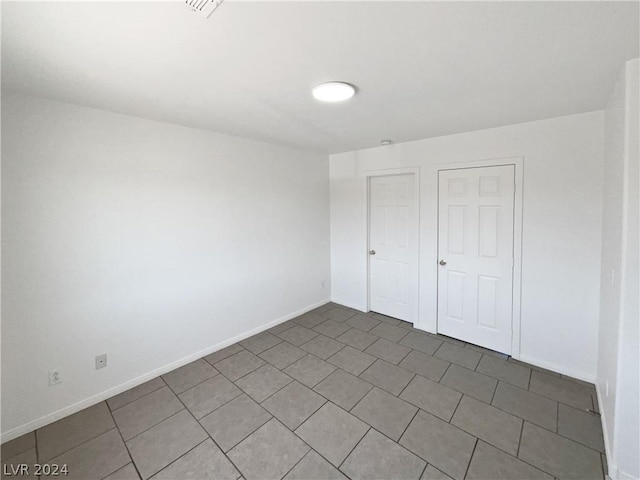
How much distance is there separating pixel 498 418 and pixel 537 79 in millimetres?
2358

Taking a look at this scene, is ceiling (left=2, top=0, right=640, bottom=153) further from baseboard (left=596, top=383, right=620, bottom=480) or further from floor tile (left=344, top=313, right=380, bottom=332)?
floor tile (left=344, top=313, right=380, bottom=332)

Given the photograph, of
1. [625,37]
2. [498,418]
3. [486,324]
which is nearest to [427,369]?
[498,418]

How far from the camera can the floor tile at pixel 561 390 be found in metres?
2.30

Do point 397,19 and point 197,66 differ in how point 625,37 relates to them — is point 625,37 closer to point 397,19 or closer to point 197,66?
point 397,19

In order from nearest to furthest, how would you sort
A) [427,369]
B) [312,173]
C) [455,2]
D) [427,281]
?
[455,2]
[427,369]
[427,281]
[312,173]

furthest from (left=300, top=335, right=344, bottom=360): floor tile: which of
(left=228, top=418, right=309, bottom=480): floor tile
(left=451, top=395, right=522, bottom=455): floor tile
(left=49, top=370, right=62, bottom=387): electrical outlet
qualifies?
(left=49, top=370, right=62, bottom=387): electrical outlet

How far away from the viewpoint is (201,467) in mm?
1765

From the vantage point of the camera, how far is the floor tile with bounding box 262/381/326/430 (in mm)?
2160

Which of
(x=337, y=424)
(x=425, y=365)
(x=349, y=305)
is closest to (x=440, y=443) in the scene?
(x=337, y=424)

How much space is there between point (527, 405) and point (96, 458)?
122 inches

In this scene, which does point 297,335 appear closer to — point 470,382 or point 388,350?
point 388,350

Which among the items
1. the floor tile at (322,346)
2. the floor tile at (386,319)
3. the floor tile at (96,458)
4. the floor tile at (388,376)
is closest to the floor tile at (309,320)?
the floor tile at (322,346)

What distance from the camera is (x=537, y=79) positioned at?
1.82 m

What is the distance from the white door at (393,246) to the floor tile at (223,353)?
1.98 m
